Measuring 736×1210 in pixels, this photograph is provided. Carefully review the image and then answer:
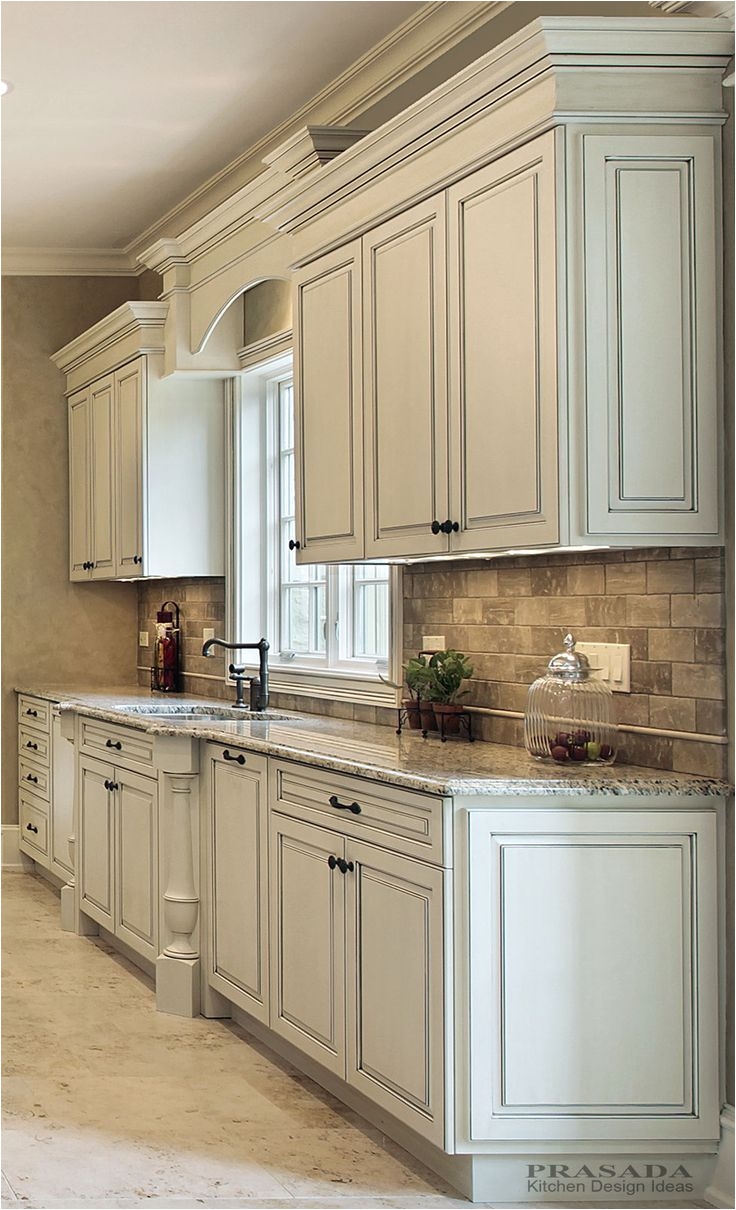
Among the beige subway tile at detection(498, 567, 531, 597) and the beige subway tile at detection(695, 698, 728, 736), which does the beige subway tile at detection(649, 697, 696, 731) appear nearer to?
the beige subway tile at detection(695, 698, 728, 736)

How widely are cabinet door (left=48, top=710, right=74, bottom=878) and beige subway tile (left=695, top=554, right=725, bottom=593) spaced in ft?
11.8

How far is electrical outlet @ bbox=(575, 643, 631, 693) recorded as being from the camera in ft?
10.1

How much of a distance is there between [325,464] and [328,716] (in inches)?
46.1

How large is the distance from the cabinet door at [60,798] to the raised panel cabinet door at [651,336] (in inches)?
143

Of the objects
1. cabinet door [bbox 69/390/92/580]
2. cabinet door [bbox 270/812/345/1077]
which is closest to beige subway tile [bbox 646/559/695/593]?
cabinet door [bbox 270/812/345/1077]

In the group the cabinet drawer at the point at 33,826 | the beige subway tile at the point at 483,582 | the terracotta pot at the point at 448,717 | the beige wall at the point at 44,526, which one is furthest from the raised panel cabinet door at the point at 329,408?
the beige wall at the point at 44,526

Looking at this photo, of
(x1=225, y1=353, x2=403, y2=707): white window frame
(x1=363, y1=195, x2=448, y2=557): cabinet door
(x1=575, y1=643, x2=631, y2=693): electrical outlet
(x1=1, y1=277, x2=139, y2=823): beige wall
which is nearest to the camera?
(x1=575, y1=643, x2=631, y2=693): electrical outlet

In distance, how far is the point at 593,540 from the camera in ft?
9.09

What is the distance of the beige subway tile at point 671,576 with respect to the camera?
290 cm

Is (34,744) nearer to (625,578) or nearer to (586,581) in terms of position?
(586,581)

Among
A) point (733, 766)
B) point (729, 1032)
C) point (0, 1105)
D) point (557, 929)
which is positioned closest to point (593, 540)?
point (733, 766)

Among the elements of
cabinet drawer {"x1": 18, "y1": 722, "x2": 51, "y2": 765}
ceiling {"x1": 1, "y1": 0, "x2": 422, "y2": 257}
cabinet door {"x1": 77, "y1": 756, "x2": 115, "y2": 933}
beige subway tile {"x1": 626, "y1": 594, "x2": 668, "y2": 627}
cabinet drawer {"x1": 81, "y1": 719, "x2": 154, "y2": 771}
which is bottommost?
cabinet door {"x1": 77, "y1": 756, "x2": 115, "y2": 933}

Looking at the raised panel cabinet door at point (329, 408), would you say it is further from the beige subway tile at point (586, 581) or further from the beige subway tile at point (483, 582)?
the beige subway tile at point (586, 581)

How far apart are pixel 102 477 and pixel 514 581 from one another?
340 centimetres
